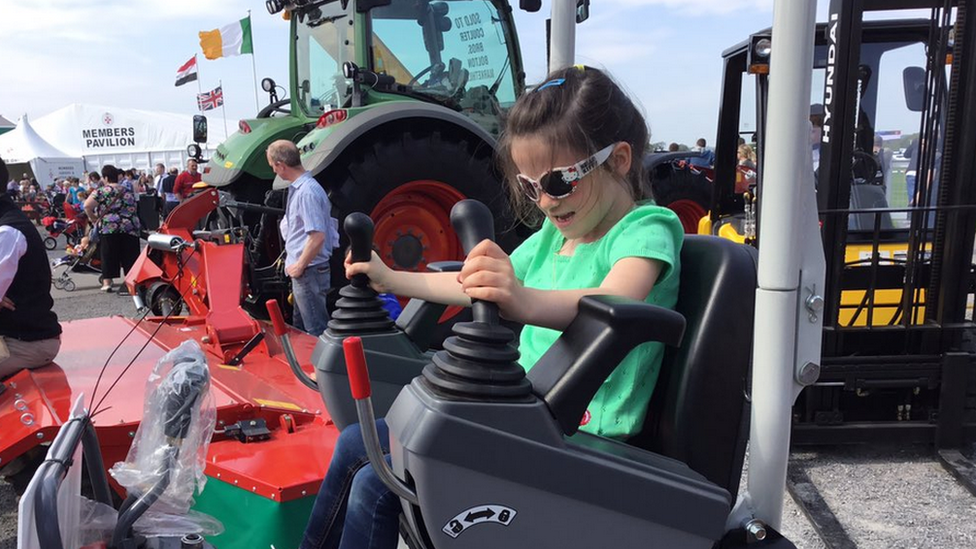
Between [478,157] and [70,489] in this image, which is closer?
[70,489]

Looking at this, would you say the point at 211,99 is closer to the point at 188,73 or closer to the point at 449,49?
the point at 188,73

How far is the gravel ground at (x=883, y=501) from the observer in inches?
88.6

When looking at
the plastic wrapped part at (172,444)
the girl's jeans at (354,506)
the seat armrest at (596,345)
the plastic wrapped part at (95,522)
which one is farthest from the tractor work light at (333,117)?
the seat armrest at (596,345)

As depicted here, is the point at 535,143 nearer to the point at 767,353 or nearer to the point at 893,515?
the point at 767,353

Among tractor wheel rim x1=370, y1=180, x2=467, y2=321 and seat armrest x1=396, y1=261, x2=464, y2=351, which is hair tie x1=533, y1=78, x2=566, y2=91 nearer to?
seat armrest x1=396, y1=261, x2=464, y2=351

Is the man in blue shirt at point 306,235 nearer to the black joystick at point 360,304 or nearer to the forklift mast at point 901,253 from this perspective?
the forklift mast at point 901,253

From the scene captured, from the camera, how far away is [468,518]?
0.91 metres

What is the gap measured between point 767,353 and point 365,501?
29.4 inches

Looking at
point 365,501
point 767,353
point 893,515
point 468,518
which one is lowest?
point 893,515

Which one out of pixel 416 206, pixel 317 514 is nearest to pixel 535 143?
pixel 317 514

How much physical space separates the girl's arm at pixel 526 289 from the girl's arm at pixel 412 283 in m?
0.39

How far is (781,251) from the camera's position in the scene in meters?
1.19

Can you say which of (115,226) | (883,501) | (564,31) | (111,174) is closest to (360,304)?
(564,31)

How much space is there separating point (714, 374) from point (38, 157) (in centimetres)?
2364
